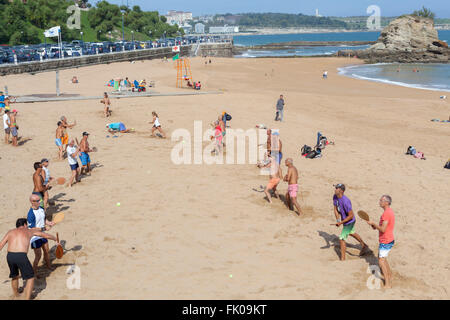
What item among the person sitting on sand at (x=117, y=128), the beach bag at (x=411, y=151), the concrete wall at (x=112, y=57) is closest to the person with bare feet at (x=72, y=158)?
the person sitting on sand at (x=117, y=128)

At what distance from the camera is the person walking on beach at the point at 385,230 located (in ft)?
21.2

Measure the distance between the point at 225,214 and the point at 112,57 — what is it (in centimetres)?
4270

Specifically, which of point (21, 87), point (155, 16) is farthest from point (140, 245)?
point (155, 16)

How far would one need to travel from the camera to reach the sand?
6.75m

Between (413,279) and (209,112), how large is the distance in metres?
14.6

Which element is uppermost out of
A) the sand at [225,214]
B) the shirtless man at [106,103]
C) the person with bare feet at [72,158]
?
the shirtless man at [106,103]

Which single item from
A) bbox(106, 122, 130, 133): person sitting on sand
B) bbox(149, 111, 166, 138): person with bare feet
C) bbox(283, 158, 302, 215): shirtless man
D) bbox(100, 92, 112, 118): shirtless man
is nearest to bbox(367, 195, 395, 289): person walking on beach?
bbox(283, 158, 302, 215): shirtless man

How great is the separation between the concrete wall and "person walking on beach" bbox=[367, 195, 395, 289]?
32.0m

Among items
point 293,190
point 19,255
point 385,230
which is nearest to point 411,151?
point 293,190

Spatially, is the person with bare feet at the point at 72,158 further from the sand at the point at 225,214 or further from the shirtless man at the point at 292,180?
the shirtless man at the point at 292,180

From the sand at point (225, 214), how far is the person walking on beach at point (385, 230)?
12.3 inches

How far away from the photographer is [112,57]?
157 feet

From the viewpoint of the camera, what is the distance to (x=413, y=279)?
6.99 metres

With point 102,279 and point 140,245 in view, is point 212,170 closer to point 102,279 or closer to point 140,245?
point 140,245
